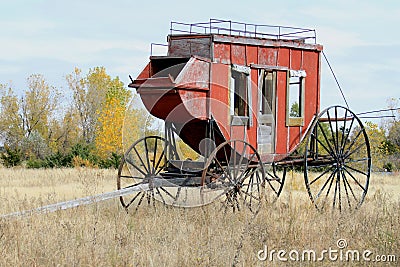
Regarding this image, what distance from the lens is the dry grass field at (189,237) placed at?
766 centimetres

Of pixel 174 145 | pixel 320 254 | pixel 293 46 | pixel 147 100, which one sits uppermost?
pixel 293 46

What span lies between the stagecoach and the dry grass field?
551 millimetres

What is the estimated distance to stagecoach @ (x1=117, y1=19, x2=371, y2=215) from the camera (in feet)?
35.0

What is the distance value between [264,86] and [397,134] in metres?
34.3

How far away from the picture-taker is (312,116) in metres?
13.2

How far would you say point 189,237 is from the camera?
910 cm

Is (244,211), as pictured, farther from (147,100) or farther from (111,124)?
(111,124)

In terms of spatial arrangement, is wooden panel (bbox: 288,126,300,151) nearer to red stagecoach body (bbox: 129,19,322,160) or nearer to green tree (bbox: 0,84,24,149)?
red stagecoach body (bbox: 129,19,322,160)

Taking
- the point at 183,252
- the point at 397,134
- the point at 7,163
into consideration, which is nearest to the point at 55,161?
the point at 7,163

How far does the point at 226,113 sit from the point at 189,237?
280 cm

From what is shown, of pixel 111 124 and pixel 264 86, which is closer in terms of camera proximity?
pixel 264 86

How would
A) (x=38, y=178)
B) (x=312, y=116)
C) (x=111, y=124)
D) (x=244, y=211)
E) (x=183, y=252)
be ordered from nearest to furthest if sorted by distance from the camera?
(x=183, y=252) → (x=244, y=211) → (x=312, y=116) → (x=38, y=178) → (x=111, y=124)

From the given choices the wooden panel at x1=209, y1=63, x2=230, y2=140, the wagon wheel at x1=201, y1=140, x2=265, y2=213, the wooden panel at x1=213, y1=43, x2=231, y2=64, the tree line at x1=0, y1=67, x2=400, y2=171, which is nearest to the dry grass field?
the wagon wheel at x1=201, y1=140, x2=265, y2=213

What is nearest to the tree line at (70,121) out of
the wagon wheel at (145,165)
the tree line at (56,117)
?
the tree line at (56,117)
